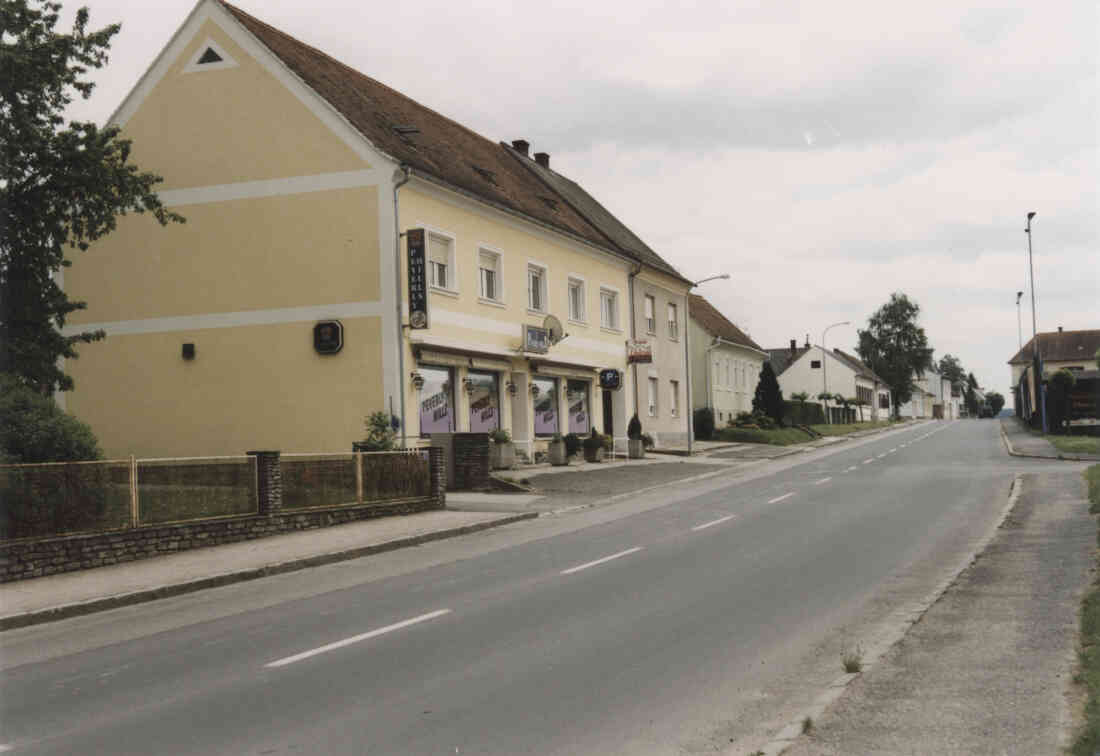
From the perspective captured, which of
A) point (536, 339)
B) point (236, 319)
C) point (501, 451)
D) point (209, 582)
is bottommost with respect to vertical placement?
point (209, 582)

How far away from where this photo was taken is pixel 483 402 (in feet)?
96.3

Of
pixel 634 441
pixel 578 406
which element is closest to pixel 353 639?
pixel 578 406

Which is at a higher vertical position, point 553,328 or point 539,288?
point 539,288

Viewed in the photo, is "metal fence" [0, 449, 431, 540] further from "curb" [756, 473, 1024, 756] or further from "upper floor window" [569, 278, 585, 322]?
"upper floor window" [569, 278, 585, 322]

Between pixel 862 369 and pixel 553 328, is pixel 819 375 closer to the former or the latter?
pixel 862 369

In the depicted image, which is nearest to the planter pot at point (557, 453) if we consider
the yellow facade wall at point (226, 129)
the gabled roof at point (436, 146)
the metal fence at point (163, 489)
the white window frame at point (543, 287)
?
the white window frame at point (543, 287)

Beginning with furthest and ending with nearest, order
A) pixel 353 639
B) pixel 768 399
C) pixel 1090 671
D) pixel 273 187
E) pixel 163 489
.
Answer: pixel 768 399 → pixel 273 187 → pixel 163 489 → pixel 353 639 → pixel 1090 671

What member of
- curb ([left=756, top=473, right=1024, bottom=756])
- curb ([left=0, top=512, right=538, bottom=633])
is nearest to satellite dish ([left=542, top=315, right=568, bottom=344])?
curb ([left=0, top=512, right=538, bottom=633])

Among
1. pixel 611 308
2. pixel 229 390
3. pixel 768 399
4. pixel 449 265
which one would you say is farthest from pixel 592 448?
pixel 768 399

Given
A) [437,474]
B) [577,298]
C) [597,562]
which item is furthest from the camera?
[577,298]

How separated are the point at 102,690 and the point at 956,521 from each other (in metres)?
A: 12.6

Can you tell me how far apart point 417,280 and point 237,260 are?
4959 mm

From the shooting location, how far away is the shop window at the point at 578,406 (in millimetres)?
A: 34844

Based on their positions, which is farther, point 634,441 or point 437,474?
point 634,441
